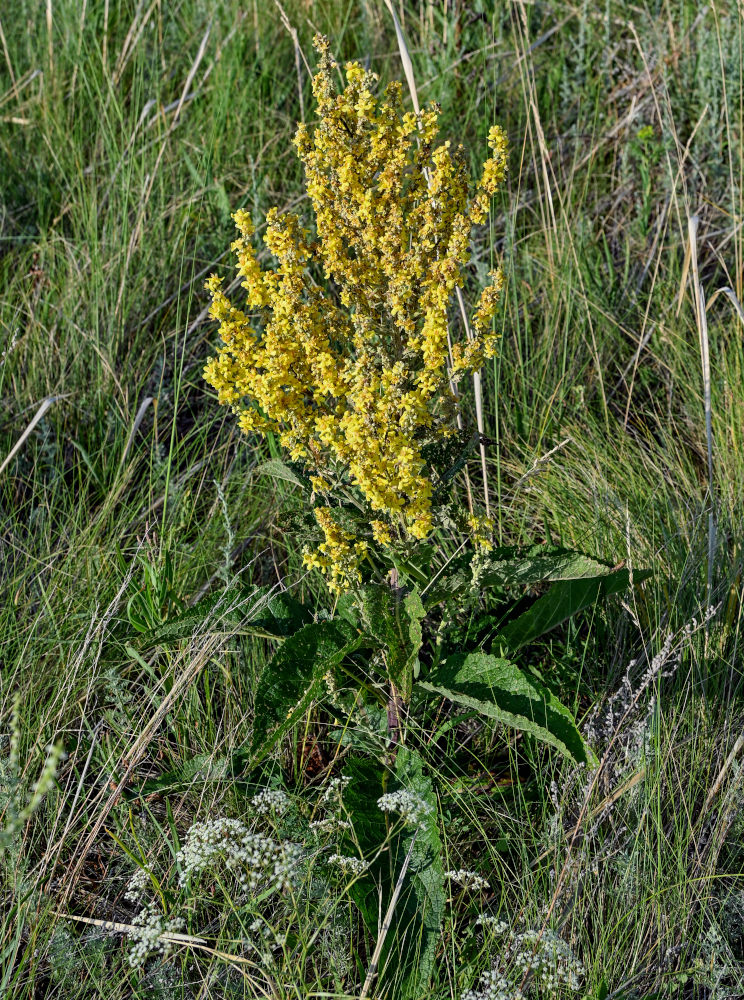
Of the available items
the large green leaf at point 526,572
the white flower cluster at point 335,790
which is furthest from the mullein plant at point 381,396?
the white flower cluster at point 335,790

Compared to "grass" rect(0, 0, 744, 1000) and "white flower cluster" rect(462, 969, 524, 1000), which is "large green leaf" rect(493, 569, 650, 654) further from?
"white flower cluster" rect(462, 969, 524, 1000)

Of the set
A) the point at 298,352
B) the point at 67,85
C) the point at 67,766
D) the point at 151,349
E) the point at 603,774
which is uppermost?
the point at 67,85

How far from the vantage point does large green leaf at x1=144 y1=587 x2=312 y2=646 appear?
2055 mm

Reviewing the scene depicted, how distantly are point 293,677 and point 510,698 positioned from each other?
44 cm

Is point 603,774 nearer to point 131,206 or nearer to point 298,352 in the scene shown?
point 298,352

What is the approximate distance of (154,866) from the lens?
6.31 feet

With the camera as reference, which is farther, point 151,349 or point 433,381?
point 151,349

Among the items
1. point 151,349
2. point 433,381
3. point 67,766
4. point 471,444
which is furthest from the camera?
point 151,349

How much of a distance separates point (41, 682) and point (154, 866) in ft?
1.73

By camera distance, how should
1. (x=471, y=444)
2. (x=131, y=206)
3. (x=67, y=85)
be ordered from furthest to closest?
(x=67, y=85) < (x=131, y=206) < (x=471, y=444)

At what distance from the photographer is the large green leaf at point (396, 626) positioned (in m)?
1.85

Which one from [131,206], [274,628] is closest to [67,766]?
[274,628]

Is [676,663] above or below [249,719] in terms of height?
below

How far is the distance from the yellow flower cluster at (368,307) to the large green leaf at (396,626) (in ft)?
0.27
